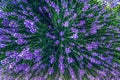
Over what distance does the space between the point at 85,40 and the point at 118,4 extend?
2.13ft

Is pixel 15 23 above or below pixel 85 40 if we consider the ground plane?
above

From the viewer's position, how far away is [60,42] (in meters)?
2.26

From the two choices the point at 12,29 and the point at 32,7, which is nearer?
the point at 12,29

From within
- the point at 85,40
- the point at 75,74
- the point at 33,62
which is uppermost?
the point at 85,40

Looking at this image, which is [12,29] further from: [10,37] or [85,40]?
[85,40]

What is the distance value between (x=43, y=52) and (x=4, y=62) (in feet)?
1.32

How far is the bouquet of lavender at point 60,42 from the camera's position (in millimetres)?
2197

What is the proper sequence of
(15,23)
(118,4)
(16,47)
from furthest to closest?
(118,4) < (16,47) < (15,23)

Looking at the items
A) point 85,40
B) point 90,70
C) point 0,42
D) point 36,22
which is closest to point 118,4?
point 85,40

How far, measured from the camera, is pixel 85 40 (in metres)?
2.25

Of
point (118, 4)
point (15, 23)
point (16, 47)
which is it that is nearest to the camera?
point (15, 23)

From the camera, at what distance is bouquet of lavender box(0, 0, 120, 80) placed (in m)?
2.20

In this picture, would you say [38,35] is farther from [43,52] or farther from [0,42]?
[0,42]

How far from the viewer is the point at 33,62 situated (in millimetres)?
2301
